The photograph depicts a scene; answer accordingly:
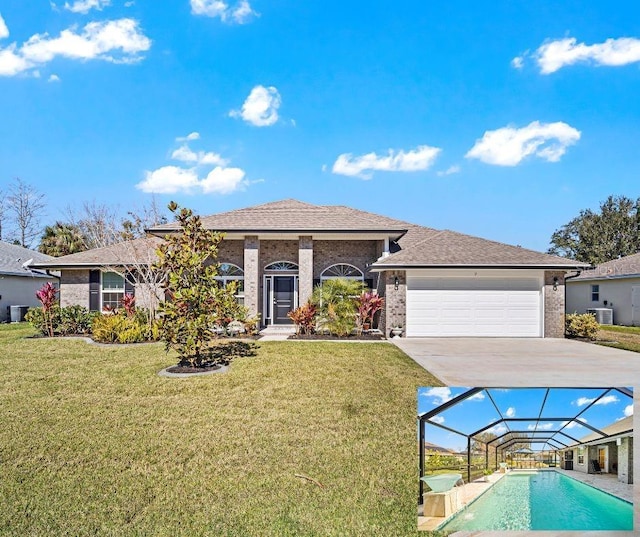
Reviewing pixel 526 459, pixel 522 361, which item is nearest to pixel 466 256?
pixel 522 361

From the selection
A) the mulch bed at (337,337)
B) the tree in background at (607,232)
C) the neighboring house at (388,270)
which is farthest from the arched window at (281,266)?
the tree in background at (607,232)

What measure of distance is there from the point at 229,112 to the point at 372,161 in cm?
2229

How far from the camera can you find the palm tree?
29.5 metres

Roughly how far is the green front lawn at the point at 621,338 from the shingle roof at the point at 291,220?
26.9 ft

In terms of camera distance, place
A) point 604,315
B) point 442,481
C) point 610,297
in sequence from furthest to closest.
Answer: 1. point 610,297
2. point 604,315
3. point 442,481

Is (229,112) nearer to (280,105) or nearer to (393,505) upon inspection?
(280,105)

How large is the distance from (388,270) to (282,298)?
520 cm

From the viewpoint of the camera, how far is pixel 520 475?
3.69 m

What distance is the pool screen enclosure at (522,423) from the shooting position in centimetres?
366

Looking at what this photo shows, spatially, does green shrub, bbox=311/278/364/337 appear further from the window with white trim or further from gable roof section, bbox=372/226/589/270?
the window with white trim

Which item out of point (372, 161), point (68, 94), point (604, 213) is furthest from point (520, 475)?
point (604, 213)

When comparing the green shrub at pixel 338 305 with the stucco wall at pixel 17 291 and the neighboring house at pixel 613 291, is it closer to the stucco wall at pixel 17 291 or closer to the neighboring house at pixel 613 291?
the neighboring house at pixel 613 291

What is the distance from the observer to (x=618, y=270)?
24.9 m

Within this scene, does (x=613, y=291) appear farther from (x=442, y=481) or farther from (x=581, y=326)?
(x=442, y=481)
